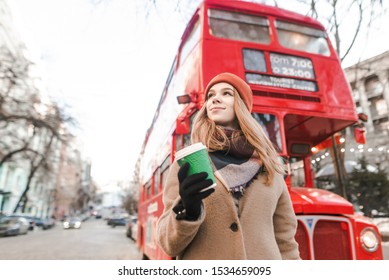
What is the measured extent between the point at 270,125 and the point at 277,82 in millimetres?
433

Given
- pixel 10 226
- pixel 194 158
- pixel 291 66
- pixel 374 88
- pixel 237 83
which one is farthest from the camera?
pixel 374 88

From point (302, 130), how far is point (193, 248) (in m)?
2.18

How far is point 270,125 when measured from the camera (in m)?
2.35

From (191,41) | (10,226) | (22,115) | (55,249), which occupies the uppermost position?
(191,41)

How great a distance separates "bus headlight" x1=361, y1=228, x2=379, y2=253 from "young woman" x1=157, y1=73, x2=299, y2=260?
56.0 inches

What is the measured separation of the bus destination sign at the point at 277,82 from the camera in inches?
96.9

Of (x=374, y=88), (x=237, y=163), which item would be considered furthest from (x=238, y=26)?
(x=374, y=88)

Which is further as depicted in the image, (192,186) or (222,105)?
(222,105)

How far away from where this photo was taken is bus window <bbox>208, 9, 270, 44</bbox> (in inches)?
106

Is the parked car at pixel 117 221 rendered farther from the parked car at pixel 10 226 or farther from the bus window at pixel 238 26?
the bus window at pixel 238 26

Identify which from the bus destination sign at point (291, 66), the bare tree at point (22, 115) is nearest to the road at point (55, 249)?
the bare tree at point (22, 115)

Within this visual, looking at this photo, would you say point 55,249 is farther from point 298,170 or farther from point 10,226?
point 298,170

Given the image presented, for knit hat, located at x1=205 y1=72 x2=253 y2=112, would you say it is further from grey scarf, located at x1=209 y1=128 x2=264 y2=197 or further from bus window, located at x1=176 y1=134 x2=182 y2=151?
bus window, located at x1=176 y1=134 x2=182 y2=151

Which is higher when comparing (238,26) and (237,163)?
(238,26)
